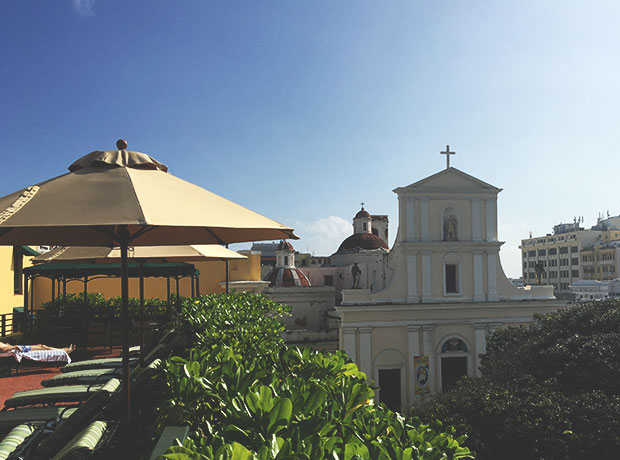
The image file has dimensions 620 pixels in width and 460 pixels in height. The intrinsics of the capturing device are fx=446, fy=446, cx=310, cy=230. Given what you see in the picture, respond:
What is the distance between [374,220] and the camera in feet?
132

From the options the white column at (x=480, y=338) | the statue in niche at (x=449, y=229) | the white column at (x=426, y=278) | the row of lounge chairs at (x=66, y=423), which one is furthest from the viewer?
the statue in niche at (x=449, y=229)

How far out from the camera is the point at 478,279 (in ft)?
62.9

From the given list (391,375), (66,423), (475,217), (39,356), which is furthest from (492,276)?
(66,423)

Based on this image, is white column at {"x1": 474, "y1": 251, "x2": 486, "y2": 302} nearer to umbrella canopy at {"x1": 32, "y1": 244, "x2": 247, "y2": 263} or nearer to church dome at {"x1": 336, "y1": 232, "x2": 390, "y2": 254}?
umbrella canopy at {"x1": 32, "y1": 244, "x2": 247, "y2": 263}

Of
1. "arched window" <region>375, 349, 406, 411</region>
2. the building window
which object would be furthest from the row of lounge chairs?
the building window

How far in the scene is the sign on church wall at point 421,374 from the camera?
60.1 ft

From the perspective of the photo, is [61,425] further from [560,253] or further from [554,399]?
[560,253]

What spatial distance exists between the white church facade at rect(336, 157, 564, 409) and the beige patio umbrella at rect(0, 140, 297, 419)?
50.5ft

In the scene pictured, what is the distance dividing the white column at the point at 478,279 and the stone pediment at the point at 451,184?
2799 mm

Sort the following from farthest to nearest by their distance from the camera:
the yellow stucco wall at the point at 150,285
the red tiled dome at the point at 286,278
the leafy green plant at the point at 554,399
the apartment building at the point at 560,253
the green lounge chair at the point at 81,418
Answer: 1. the apartment building at the point at 560,253
2. the red tiled dome at the point at 286,278
3. the yellow stucco wall at the point at 150,285
4. the leafy green plant at the point at 554,399
5. the green lounge chair at the point at 81,418

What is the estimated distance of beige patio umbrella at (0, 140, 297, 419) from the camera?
253 cm

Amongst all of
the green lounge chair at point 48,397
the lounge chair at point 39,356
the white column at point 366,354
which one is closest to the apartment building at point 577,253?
the white column at point 366,354

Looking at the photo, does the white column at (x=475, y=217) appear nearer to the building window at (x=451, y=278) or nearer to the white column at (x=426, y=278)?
the building window at (x=451, y=278)

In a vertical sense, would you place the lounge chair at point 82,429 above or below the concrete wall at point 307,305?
above
